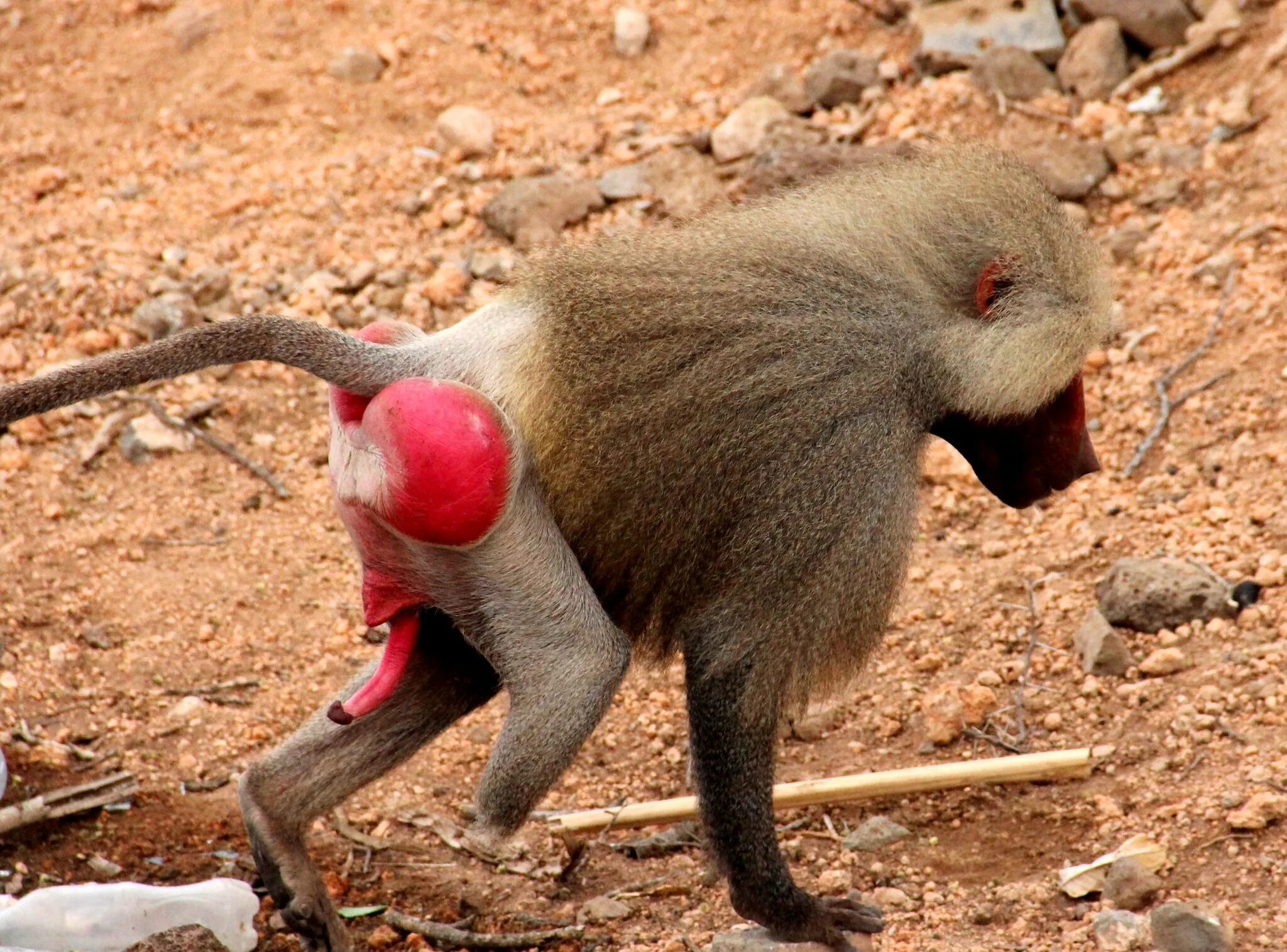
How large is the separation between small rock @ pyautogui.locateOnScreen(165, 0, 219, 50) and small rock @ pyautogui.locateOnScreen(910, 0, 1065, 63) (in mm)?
3661

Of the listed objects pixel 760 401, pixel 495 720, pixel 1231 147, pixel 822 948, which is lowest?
pixel 495 720

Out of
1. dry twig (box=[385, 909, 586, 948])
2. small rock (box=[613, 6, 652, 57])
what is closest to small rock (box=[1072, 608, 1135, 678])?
dry twig (box=[385, 909, 586, 948])

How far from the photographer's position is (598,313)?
319 cm

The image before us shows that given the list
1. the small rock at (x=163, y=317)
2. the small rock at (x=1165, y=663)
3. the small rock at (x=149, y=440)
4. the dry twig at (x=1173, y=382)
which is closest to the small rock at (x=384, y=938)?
the small rock at (x=1165, y=663)

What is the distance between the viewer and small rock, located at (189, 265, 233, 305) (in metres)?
6.30

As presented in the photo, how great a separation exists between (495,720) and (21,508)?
199cm

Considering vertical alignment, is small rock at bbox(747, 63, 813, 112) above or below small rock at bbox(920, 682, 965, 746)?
above

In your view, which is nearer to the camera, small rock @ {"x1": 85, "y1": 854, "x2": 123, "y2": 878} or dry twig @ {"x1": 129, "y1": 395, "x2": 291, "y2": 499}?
small rock @ {"x1": 85, "y1": 854, "x2": 123, "y2": 878}

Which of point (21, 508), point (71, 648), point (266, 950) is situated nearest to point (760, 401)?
point (266, 950)

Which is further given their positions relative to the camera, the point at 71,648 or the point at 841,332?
the point at 71,648

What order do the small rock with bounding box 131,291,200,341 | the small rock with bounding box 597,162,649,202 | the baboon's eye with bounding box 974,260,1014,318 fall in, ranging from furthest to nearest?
the small rock with bounding box 597,162,649,202 → the small rock with bounding box 131,291,200,341 → the baboon's eye with bounding box 974,260,1014,318

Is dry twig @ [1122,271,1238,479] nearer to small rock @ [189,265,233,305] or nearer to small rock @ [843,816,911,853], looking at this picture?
small rock @ [843,816,911,853]

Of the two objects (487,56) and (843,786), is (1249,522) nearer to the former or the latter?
(843,786)

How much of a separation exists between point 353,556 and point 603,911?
76.8 inches
